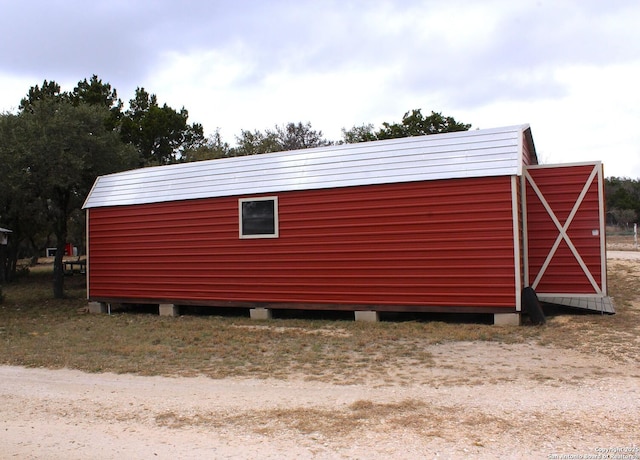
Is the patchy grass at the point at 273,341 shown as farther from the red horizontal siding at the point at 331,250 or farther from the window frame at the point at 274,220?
the window frame at the point at 274,220

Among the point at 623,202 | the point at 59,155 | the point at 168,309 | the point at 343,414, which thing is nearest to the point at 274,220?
the point at 168,309

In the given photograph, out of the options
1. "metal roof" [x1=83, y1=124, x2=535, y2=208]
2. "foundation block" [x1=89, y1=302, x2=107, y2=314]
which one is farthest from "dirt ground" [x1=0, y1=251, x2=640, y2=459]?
"foundation block" [x1=89, y1=302, x2=107, y2=314]

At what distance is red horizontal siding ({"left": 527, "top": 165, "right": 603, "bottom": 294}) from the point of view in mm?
9805

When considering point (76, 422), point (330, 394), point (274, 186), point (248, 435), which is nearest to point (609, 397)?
point (330, 394)

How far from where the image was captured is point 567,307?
10219 millimetres

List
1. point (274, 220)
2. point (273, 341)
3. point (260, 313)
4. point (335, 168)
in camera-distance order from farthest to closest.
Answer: point (260, 313) < point (274, 220) < point (335, 168) < point (273, 341)

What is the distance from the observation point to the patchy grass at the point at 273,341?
6.86 metres

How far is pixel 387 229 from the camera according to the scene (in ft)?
33.1

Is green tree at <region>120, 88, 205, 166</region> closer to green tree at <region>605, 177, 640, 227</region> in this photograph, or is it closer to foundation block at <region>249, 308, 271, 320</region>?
foundation block at <region>249, 308, 271, 320</region>

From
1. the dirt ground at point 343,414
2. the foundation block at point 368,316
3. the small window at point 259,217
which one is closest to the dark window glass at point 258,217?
the small window at point 259,217

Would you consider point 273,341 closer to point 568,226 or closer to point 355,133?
point 568,226

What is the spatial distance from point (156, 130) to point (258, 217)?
2417 cm

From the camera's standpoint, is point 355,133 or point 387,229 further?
point 355,133

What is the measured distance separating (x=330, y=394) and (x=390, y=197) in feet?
17.1
